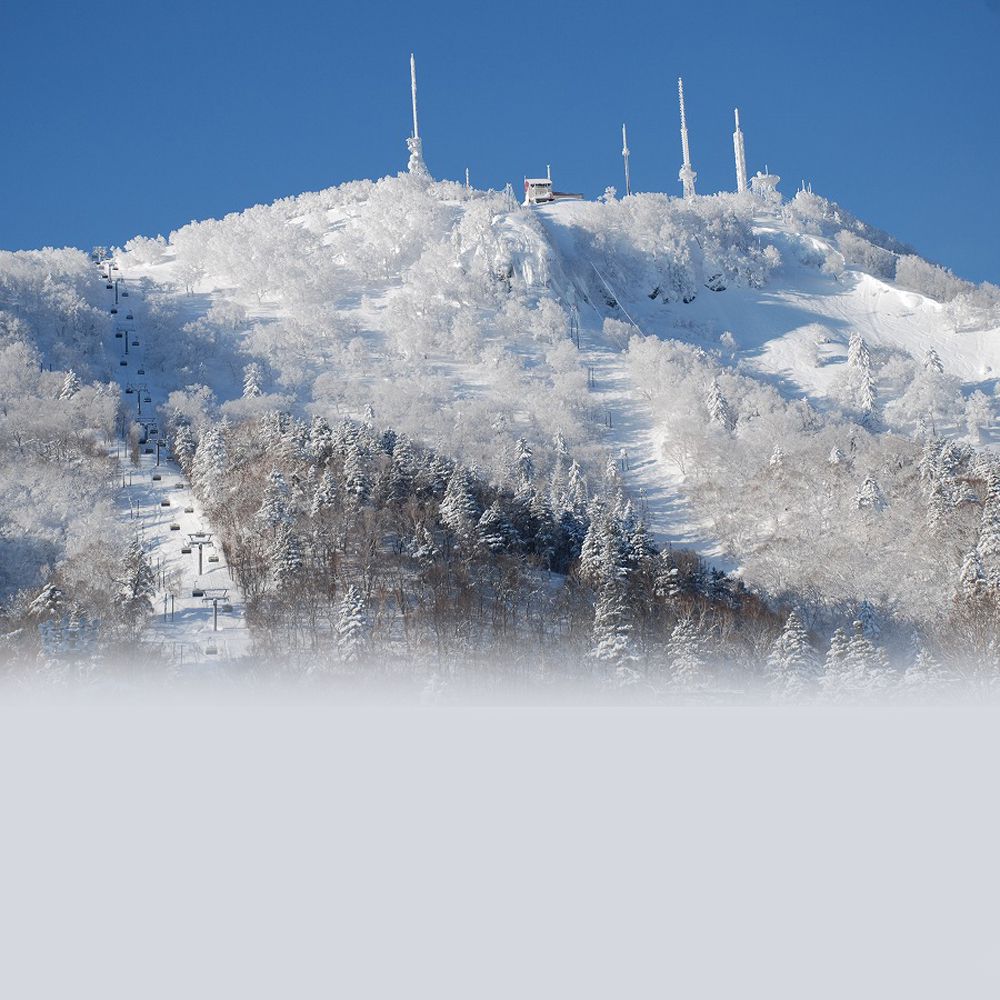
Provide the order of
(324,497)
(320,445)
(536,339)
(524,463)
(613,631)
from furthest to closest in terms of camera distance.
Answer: (536,339) < (524,463) < (320,445) < (324,497) < (613,631)

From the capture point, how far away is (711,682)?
40.2 m

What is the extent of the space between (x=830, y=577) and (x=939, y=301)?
88575 millimetres

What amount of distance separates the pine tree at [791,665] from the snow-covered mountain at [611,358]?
14963 mm

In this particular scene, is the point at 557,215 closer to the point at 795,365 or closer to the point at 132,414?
the point at 795,365

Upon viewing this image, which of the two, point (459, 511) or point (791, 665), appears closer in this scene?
point (791, 665)

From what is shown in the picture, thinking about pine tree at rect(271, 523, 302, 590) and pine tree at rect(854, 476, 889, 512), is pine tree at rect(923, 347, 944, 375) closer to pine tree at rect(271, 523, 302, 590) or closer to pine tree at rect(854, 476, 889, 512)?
pine tree at rect(854, 476, 889, 512)

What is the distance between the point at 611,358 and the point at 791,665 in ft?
242

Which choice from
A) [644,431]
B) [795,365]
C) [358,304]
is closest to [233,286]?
[358,304]

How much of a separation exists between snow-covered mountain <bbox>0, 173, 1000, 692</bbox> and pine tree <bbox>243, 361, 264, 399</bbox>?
255mm

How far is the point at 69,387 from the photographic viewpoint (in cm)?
7806

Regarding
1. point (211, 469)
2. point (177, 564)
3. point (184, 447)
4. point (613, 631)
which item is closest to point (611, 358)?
point (184, 447)

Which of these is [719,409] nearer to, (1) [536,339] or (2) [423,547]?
(1) [536,339]

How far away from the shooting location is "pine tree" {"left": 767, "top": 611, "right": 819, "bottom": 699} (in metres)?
39.0

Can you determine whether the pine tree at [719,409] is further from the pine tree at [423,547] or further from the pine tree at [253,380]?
the pine tree at [423,547]
